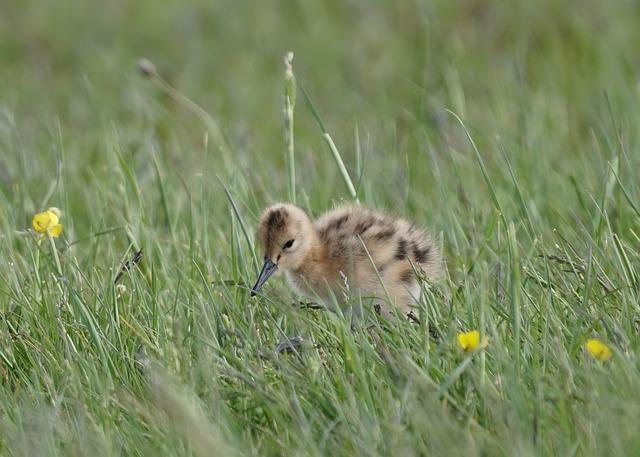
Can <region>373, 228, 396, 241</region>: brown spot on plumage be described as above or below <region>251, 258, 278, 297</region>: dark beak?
above

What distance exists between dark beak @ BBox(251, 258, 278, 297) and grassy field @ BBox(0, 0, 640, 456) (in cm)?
8

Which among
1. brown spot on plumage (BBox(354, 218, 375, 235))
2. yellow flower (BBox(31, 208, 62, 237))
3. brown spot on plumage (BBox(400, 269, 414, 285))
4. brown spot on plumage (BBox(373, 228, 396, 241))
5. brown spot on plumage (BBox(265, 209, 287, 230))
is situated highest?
yellow flower (BBox(31, 208, 62, 237))

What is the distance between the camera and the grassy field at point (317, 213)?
3113 millimetres

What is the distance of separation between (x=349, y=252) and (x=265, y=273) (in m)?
0.29

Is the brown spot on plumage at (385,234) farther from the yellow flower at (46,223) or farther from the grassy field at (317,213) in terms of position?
the yellow flower at (46,223)

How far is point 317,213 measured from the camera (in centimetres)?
511

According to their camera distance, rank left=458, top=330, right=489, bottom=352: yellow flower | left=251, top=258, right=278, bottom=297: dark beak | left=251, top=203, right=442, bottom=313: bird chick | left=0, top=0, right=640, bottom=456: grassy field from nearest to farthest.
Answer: left=0, top=0, right=640, bottom=456: grassy field < left=458, top=330, right=489, bottom=352: yellow flower < left=251, top=258, right=278, bottom=297: dark beak < left=251, top=203, right=442, bottom=313: bird chick

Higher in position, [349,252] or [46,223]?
[46,223]

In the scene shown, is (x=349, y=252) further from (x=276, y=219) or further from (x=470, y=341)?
(x=470, y=341)

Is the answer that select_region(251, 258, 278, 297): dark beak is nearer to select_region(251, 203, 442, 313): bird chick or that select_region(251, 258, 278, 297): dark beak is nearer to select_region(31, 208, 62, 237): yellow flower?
select_region(251, 203, 442, 313): bird chick

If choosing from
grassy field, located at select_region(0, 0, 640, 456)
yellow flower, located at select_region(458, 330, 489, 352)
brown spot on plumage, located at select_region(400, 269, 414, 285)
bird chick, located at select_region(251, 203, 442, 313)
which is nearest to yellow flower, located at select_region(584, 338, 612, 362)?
grassy field, located at select_region(0, 0, 640, 456)

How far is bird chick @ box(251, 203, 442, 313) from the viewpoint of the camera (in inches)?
166

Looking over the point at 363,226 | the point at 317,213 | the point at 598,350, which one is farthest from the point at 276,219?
the point at 598,350

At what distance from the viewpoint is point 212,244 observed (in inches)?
192
